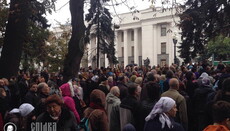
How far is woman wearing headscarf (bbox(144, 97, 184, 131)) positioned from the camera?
439 centimetres

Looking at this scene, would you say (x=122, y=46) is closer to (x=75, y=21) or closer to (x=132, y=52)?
(x=132, y=52)

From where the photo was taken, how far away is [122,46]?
276 feet

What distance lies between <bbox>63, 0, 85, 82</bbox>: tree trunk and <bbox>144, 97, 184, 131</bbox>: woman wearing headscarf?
23.4 feet

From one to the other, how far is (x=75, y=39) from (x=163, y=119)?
7330mm

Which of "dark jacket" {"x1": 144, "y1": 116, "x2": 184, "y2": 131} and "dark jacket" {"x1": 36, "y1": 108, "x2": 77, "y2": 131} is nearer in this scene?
"dark jacket" {"x1": 144, "y1": 116, "x2": 184, "y2": 131}

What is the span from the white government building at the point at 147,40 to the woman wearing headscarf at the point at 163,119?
62.9 metres

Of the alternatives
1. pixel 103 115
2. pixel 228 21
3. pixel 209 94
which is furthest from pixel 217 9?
pixel 103 115

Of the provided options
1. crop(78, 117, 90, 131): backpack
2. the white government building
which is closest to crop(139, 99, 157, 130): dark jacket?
crop(78, 117, 90, 131): backpack

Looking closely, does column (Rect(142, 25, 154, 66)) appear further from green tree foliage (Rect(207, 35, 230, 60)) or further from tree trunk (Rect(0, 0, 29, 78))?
tree trunk (Rect(0, 0, 29, 78))

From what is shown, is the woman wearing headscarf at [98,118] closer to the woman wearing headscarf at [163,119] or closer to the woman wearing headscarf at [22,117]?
the woman wearing headscarf at [163,119]

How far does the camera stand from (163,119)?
443 centimetres

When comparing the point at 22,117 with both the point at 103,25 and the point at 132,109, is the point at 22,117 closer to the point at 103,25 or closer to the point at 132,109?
the point at 132,109

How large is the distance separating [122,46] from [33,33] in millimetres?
57786

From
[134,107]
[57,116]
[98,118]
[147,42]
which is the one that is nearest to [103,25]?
[134,107]
